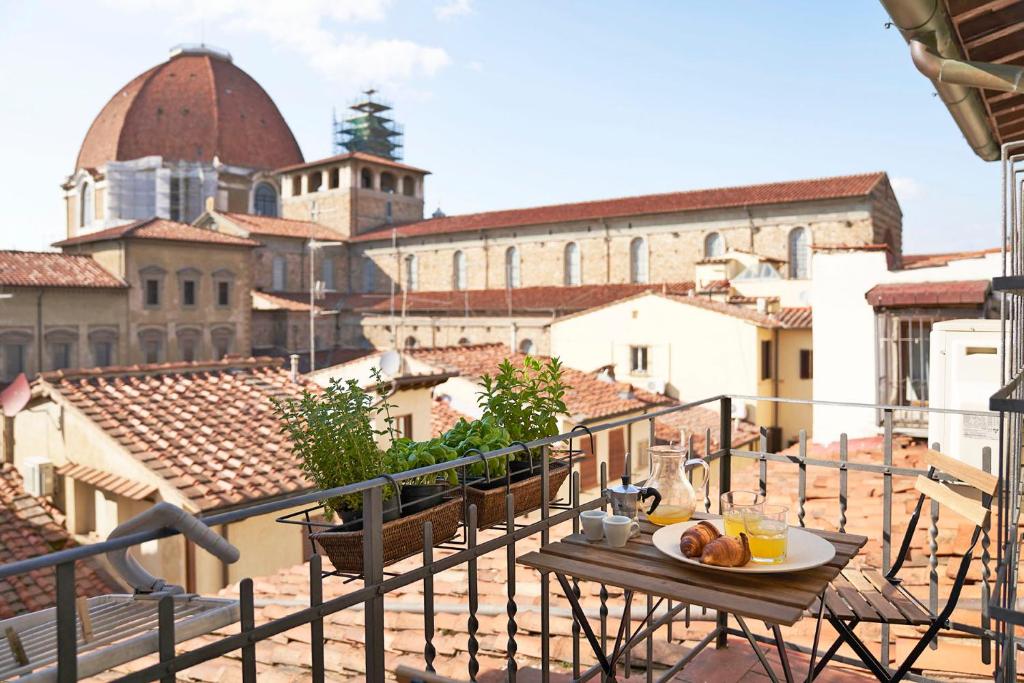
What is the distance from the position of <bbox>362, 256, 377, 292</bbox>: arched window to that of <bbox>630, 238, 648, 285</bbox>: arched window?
53.5 feet

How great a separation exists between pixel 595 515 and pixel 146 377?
1090 centimetres

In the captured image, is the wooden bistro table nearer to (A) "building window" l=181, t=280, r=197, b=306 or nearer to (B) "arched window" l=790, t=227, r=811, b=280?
(B) "arched window" l=790, t=227, r=811, b=280

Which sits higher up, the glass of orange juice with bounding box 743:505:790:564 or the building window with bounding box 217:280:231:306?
the building window with bounding box 217:280:231:306

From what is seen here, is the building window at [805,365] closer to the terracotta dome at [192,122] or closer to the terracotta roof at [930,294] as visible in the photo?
the terracotta roof at [930,294]

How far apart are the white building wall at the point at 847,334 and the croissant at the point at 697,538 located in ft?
37.9

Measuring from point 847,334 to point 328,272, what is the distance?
1426 inches

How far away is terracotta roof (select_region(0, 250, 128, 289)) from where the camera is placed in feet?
93.6

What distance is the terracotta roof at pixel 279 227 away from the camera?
40.6 m

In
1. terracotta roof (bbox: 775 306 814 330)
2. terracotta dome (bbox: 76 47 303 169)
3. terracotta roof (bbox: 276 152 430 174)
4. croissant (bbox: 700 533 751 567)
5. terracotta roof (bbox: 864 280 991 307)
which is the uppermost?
terracotta dome (bbox: 76 47 303 169)

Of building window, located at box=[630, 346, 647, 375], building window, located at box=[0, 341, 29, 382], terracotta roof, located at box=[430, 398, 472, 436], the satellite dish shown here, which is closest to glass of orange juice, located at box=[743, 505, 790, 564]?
the satellite dish

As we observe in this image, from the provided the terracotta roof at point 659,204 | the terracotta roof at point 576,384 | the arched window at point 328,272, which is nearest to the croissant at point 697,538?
the terracotta roof at point 576,384

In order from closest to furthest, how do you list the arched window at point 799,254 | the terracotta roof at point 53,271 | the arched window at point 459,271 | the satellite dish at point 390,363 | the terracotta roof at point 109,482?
1. the terracotta roof at point 109,482
2. the satellite dish at point 390,363
3. the terracotta roof at point 53,271
4. the arched window at point 799,254
5. the arched window at point 459,271

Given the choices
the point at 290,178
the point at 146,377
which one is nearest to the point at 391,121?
the point at 290,178

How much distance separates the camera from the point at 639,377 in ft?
74.9
